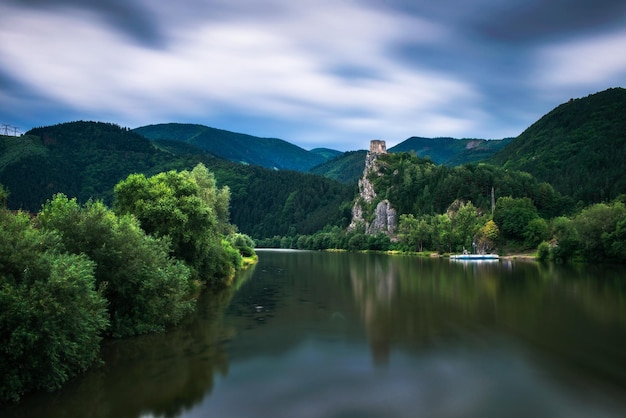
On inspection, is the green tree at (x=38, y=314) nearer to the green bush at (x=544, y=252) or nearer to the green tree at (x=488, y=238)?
the green bush at (x=544, y=252)

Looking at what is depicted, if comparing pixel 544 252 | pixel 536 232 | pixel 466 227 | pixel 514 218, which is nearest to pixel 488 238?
pixel 514 218

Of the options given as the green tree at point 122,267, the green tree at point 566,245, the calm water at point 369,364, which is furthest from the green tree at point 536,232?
the green tree at point 122,267

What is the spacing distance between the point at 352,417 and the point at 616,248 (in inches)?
3608

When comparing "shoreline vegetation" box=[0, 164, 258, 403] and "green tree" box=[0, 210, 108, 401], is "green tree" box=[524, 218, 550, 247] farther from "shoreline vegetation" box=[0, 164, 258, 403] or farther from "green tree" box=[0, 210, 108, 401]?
"green tree" box=[0, 210, 108, 401]

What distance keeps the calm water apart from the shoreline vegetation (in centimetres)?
133

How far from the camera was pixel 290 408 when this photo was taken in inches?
832

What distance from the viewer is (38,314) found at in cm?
2044

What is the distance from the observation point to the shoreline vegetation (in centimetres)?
2070

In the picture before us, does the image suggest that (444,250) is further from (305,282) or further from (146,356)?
(146,356)

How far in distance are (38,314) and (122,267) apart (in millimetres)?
10993

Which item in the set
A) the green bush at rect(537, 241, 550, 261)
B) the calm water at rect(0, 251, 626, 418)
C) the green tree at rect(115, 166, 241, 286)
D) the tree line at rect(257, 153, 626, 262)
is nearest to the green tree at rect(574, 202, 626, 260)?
the tree line at rect(257, 153, 626, 262)

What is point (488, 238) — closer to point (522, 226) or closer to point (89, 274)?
point (522, 226)

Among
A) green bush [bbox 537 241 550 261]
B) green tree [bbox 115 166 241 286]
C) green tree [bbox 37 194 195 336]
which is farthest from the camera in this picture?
green bush [bbox 537 241 550 261]

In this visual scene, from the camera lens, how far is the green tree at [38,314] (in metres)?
20.2
